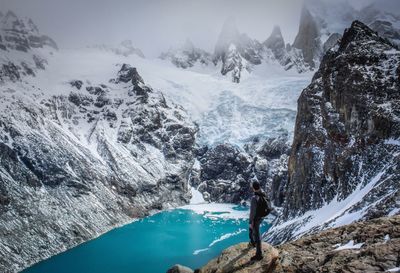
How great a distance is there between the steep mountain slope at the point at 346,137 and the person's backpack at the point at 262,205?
104ft

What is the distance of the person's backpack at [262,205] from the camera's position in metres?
20.1

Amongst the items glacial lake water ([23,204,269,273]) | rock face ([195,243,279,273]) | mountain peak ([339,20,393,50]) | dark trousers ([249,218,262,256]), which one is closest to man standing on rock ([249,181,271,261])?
dark trousers ([249,218,262,256])

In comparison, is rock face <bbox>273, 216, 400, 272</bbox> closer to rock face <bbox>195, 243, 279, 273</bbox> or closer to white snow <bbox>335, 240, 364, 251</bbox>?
white snow <bbox>335, 240, 364, 251</bbox>

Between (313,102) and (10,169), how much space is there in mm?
106632

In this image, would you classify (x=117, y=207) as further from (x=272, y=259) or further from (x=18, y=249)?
(x=272, y=259)

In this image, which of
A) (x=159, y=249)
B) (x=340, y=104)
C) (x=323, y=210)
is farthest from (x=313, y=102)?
(x=159, y=249)

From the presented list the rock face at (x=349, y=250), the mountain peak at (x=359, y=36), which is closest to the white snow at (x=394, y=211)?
the rock face at (x=349, y=250)

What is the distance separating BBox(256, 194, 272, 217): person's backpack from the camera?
2009 cm

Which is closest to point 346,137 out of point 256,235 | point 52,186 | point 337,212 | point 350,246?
point 337,212

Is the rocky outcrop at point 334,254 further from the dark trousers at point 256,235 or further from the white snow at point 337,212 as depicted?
the white snow at point 337,212

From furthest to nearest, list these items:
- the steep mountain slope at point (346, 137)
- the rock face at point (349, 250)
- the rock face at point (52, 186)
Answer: the rock face at point (52, 186), the steep mountain slope at point (346, 137), the rock face at point (349, 250)

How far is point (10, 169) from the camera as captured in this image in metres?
146

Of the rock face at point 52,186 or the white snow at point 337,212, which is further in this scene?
the rock face at point 52,186

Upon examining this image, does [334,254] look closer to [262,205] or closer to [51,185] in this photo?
[262,205]
